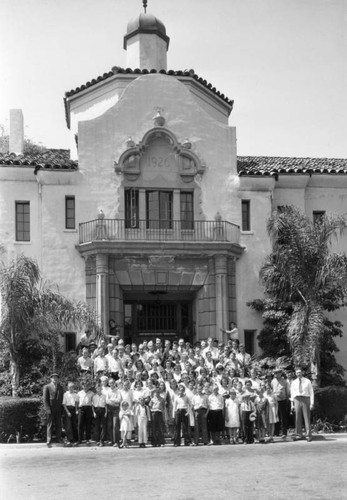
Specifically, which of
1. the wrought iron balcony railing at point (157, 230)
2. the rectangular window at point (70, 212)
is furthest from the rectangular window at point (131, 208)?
the rectangular window at point (70, 212)

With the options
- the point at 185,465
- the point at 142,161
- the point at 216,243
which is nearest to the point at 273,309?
the point at 216,243

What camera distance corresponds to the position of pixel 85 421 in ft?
69.5

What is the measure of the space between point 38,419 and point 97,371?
240cm

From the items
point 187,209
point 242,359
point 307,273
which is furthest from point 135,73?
point 242,359

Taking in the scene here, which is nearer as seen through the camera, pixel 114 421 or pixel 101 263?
pixel 114 421

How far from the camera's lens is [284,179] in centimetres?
3225

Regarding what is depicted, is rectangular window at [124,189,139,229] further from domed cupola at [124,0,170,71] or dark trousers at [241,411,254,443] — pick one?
dark trousers at [241,411,254,443]

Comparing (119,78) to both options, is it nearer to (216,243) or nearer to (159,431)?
(216,243)

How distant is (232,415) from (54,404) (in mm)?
4493

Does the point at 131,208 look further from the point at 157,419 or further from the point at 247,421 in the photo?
the point at 247,421

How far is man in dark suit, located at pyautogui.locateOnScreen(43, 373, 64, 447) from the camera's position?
822 inches

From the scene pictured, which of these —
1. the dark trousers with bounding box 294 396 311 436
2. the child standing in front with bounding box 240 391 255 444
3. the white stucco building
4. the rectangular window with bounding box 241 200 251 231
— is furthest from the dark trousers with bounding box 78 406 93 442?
the rectangular window with bounding box 241 200 251 231

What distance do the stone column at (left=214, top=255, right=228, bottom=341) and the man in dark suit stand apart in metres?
10.2

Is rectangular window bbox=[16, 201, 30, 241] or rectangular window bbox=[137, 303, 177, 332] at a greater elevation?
rectangular window bbox=[16, 201, 30, 241]
